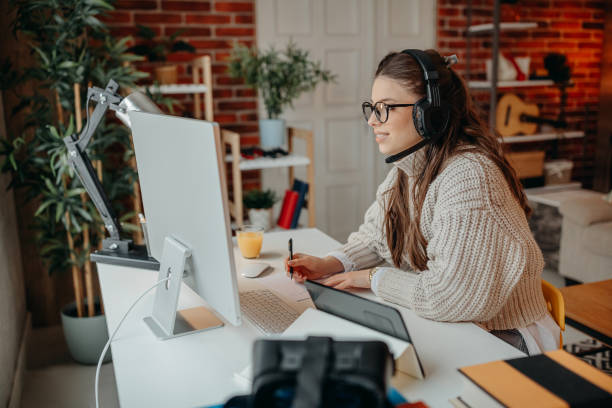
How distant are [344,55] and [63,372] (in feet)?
8.65

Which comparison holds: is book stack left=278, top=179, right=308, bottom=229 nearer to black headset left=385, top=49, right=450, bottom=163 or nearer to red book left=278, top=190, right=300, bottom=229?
red book left=278, top=190, right=300, bottom=229

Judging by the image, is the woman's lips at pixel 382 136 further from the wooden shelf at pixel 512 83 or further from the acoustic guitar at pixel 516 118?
the acoustic guitar at pixel 516 118

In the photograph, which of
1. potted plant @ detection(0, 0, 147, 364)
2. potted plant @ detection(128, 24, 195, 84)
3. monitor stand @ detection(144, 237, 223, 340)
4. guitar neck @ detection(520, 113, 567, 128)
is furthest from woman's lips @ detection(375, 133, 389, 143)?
guitar neck @ detection(520, 113, 567, 128)

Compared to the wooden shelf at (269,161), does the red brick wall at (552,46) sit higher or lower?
higher

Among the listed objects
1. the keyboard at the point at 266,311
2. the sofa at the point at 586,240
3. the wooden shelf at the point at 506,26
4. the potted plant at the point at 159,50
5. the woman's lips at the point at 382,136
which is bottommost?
the sofa at the point at 586,240

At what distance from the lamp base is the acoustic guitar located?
3136mm

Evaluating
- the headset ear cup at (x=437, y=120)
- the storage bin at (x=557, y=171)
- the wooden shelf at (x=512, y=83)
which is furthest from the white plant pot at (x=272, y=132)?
the storage bin at (x=557, y=171)

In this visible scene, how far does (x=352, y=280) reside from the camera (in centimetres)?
148

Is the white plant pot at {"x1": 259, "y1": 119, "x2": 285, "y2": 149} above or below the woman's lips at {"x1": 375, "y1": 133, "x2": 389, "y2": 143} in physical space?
below

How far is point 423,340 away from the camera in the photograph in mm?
1193

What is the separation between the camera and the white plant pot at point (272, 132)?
3.10 m

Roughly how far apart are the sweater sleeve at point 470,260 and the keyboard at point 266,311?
1.04 ft

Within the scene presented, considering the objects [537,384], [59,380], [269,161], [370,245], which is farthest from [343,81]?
[537,384]

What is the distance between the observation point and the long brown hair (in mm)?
1426
